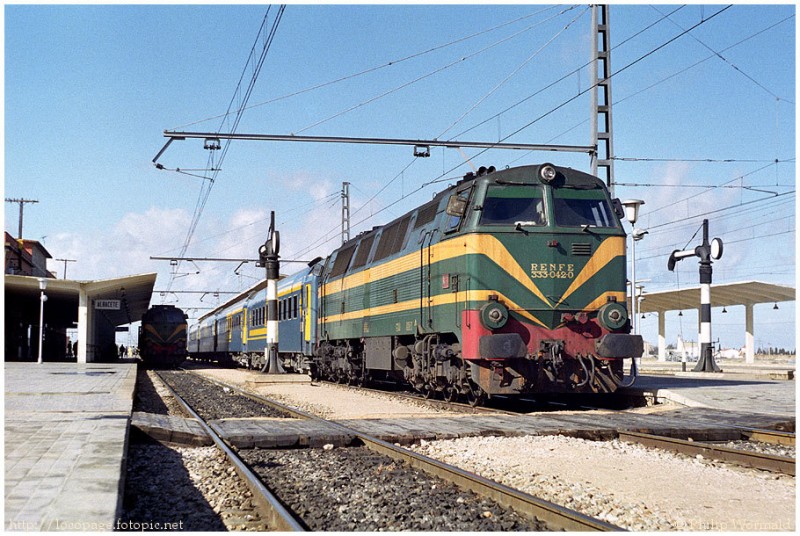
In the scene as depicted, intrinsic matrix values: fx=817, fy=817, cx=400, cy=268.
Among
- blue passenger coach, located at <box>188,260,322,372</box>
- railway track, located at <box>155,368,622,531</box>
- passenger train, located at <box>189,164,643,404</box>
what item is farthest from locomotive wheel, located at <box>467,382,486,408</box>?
blue passenger coach, located at <box>188,260,322,372</box>

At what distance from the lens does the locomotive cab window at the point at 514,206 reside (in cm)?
1482

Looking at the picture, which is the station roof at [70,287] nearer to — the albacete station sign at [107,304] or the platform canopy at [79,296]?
the platform canopy at [79,296]

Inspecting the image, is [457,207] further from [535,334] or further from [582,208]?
[535,334]

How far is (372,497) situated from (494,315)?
719 cm

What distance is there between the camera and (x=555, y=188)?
15.1 metres

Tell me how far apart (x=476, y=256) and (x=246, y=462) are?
20.9 ft

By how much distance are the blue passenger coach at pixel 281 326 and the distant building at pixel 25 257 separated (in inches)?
679

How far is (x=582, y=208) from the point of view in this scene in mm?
15227

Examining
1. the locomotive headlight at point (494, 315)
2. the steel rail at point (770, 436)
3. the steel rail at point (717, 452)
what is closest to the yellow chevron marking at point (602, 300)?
the locomotive headlight at point (494, 315)

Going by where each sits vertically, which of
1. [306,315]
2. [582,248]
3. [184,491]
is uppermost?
[582,248]

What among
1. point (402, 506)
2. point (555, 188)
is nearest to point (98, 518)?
point (402, 506)

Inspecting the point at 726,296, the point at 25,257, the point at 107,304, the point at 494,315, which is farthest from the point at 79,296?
the point at 25,257

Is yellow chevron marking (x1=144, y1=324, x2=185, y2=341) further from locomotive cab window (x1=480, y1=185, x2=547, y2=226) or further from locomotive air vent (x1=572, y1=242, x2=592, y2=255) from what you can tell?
locomotive air vent (x1=572, y1=242, x2=592, y2=255)

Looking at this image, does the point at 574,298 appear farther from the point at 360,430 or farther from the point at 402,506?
the point at 402,506
